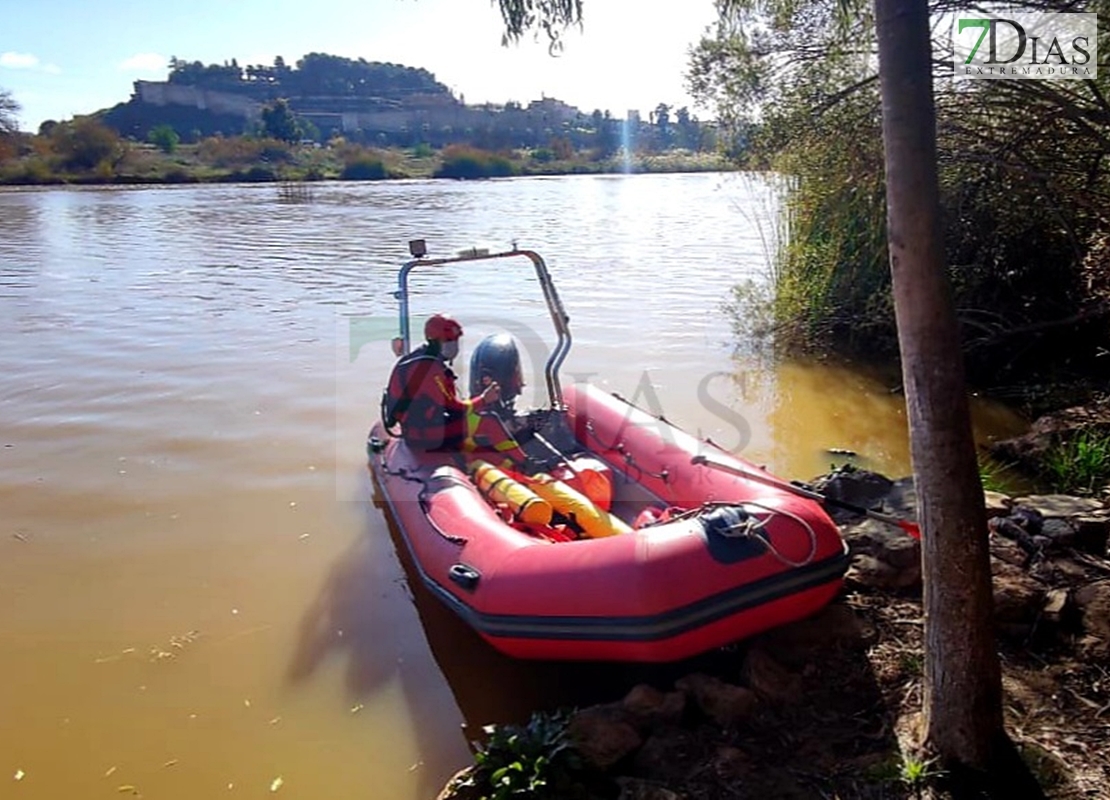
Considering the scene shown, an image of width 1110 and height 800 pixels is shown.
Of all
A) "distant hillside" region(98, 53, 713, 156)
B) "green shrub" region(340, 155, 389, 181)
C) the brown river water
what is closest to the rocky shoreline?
the brown river water

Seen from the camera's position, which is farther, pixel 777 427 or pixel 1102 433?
pixel 777 427

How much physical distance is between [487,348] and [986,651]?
3244 mm

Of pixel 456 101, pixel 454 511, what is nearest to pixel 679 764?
pixel 454 511

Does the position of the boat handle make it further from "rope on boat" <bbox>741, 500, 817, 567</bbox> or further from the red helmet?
the red helmet

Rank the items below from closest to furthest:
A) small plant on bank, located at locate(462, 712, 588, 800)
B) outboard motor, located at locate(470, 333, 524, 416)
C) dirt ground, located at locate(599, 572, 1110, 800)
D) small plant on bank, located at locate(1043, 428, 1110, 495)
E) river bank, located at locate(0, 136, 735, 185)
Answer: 1. dirt ground, located at locate(599, 572, 1110, 800)
2. small plant on bank, located at locate(462, 712, 588, 800)
3. small plant on bank, located at locate(1043, 428, 1110, 495)
4. outboard motor, located at locate(470, 333, 524, 416)
5. river bank, located at locate(0, 136, 735, 185)

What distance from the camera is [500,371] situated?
4.82 metres

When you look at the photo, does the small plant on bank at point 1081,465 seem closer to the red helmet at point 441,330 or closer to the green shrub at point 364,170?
the red helmet at point 441,330

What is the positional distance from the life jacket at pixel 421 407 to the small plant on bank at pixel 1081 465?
295cm

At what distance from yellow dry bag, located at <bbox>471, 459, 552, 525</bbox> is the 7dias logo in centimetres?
297

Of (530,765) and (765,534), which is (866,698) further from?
(530,765)

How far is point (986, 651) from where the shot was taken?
2.06m

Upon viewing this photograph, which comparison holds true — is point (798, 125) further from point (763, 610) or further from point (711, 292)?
point (711, 292)

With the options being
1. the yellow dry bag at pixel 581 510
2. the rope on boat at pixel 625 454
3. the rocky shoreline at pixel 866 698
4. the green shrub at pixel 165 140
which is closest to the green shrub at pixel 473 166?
the green shrub at pixel 165 140

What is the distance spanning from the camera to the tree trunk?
185 centimetres
